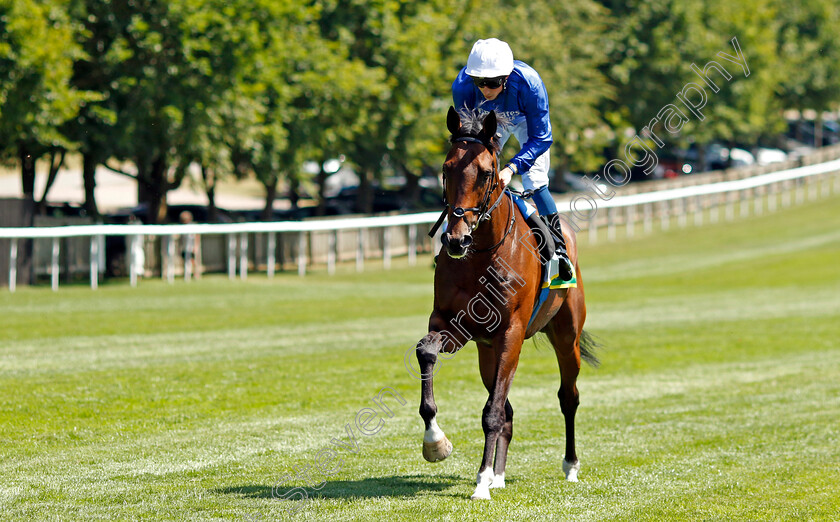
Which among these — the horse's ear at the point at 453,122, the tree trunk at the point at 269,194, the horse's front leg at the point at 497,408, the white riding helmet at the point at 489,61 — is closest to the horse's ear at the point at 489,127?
the horse's ear at the point at 453,122

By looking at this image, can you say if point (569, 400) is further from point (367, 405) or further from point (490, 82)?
point (367, 405)

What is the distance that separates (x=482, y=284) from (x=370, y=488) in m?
1.62

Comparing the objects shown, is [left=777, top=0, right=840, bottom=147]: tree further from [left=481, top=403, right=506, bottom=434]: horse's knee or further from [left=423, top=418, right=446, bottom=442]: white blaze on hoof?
[left=423, top=418, right=446, bottom=442]: white blaze on hoof

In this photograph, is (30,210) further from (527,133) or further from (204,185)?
(527,133)

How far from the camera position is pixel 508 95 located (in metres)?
7.44

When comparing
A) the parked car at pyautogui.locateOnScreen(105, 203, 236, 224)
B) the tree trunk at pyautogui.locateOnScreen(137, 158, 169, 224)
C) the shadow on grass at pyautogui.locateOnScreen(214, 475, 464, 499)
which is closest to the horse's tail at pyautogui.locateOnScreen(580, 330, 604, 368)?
the shadow on grass at pyautogui.locateOnScreen(214, 475, 464, 499)

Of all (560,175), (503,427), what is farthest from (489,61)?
(560,175)

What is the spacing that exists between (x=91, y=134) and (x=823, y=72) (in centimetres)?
4426

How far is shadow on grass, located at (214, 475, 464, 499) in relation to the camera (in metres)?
6.82

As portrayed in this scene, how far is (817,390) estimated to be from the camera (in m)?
12.5

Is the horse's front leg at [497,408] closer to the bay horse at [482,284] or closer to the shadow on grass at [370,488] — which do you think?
the bay horse at [482,284]

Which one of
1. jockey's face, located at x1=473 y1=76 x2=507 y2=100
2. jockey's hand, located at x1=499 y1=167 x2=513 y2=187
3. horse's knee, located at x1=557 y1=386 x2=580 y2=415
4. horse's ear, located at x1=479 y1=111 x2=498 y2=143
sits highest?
jockey's face, located at x1=473 y1=76 x2=507 y2=100

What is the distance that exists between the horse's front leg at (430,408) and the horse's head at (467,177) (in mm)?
666

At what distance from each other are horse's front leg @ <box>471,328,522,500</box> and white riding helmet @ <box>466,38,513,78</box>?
5.81 ft
